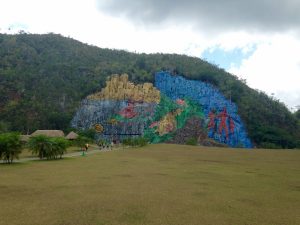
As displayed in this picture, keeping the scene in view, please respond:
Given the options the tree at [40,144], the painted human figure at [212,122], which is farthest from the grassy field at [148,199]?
the painted human figure at [212,122]

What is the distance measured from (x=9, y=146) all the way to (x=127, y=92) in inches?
1882

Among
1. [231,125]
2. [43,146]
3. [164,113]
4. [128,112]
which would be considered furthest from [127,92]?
[43,146]

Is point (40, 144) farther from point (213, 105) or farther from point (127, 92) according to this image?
point (213, 105)

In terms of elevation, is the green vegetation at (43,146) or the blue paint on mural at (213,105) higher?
the blue paint on mural at (213,105)

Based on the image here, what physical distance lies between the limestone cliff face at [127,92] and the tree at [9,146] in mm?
45888

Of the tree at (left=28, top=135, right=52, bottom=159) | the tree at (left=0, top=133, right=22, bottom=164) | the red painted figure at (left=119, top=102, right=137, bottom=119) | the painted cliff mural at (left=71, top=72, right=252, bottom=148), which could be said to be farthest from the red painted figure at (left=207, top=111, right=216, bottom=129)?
the tree at (left=0, top=133, right=22, bottom=164)

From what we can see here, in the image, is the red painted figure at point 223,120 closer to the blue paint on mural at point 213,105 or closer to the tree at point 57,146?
the blue paint on mural at point 213,105

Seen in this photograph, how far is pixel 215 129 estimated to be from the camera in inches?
2657

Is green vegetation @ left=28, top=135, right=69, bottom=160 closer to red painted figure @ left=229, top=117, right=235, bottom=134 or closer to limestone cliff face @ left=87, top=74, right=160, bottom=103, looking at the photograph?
limestone cliff face @ left=87, top=74, right=160, bottom=103

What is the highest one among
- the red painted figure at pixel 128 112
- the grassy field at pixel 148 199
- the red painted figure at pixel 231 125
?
the red painted figure at pixel 128 112

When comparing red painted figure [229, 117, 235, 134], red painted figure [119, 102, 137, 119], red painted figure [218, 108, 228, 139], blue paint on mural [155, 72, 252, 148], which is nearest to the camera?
blue paint on mural [155, 72, 252, 148]

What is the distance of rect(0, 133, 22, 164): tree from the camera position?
84.6ft

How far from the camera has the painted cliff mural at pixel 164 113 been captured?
66875 millimetres

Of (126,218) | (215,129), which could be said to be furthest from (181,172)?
(215,129)
